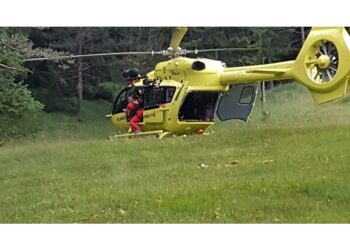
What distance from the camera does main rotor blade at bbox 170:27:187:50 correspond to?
695 centimetres

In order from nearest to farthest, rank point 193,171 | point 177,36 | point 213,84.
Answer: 1. point 193,171
2. point 177,36
3. point 213,84

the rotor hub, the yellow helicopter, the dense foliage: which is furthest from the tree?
the rotor hub

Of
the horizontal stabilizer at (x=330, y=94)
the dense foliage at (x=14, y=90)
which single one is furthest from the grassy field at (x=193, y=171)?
the dense foliage at (x=14, y=90)

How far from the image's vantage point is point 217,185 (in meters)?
6.80

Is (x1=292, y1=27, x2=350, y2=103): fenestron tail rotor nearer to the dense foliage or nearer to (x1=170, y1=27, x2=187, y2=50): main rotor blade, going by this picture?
(x1=170, y1=27, x2=187, y2=50): main rotor blade

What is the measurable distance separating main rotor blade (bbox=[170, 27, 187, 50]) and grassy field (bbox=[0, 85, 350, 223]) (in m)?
0.86

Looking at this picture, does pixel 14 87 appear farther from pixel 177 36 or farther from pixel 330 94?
pixel 330 94

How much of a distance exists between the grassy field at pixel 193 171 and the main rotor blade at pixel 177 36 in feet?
2.83

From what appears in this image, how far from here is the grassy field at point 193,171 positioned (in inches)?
256

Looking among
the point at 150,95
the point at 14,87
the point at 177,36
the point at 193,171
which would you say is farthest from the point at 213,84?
the point at 14,87

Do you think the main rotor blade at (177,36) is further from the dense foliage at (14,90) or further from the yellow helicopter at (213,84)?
the dense foliage at (14,90)

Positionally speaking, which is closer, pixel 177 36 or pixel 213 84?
pixel 177 36

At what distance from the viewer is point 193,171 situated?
7039mm

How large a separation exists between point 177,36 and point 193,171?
3.86 ft
